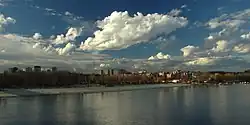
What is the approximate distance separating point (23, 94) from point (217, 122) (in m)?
57.1

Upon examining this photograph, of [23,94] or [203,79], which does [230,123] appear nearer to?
[23,94]

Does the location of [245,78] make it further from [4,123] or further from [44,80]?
[4,123]

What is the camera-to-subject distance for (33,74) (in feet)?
357

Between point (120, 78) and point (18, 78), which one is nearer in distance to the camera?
point (18, 78)

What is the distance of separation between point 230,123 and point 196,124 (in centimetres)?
269

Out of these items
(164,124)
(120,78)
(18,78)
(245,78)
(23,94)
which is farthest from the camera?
(245,78)

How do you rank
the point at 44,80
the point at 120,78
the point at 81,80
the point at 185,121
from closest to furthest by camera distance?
the point at 185,121
the point at 44,80
the point at 81,80
the point at 120,78

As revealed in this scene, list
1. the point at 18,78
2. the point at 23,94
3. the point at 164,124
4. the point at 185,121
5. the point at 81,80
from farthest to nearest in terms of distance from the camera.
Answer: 1. the point at 81,80
2. the point at 18,78
3. the point at 23,94
4. the point at 185,121
5. the point at 164,124

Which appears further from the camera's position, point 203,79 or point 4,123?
point 203,79

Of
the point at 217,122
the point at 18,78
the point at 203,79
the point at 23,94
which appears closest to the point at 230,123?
the point at 217,122

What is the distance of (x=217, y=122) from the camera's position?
28.4 metres

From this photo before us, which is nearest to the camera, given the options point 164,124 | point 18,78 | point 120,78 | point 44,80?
point 164,124

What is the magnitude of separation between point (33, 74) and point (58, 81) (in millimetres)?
8329

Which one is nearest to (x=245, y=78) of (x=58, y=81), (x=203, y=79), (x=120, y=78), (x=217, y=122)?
(x=203, y=79)
